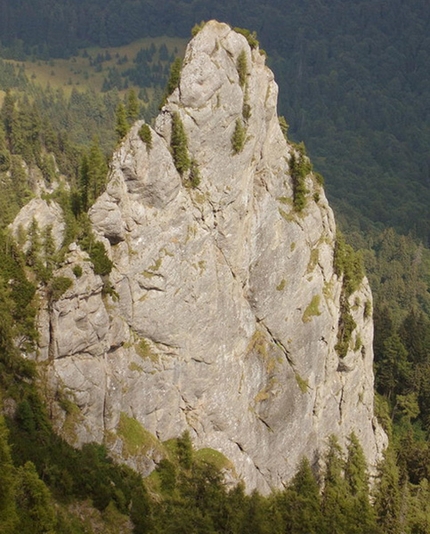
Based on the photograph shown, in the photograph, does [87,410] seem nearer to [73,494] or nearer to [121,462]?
[121,462]

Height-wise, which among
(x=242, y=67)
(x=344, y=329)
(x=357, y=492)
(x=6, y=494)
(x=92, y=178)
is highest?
(x=242, y=67)

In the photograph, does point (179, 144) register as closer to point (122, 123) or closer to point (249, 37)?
point (122, 123)

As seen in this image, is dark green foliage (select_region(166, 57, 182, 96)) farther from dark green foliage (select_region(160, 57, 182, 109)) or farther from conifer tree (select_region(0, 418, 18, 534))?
conifer tree (select_region(0, 418, 18, 534))

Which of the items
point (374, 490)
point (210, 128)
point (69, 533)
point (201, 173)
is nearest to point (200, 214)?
point (201, 173)

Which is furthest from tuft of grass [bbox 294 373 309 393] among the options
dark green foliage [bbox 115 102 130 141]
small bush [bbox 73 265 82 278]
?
dark green foliage [bbox 115 102 130 141]

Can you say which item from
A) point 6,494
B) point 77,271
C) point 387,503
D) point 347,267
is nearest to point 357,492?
point 387,503
